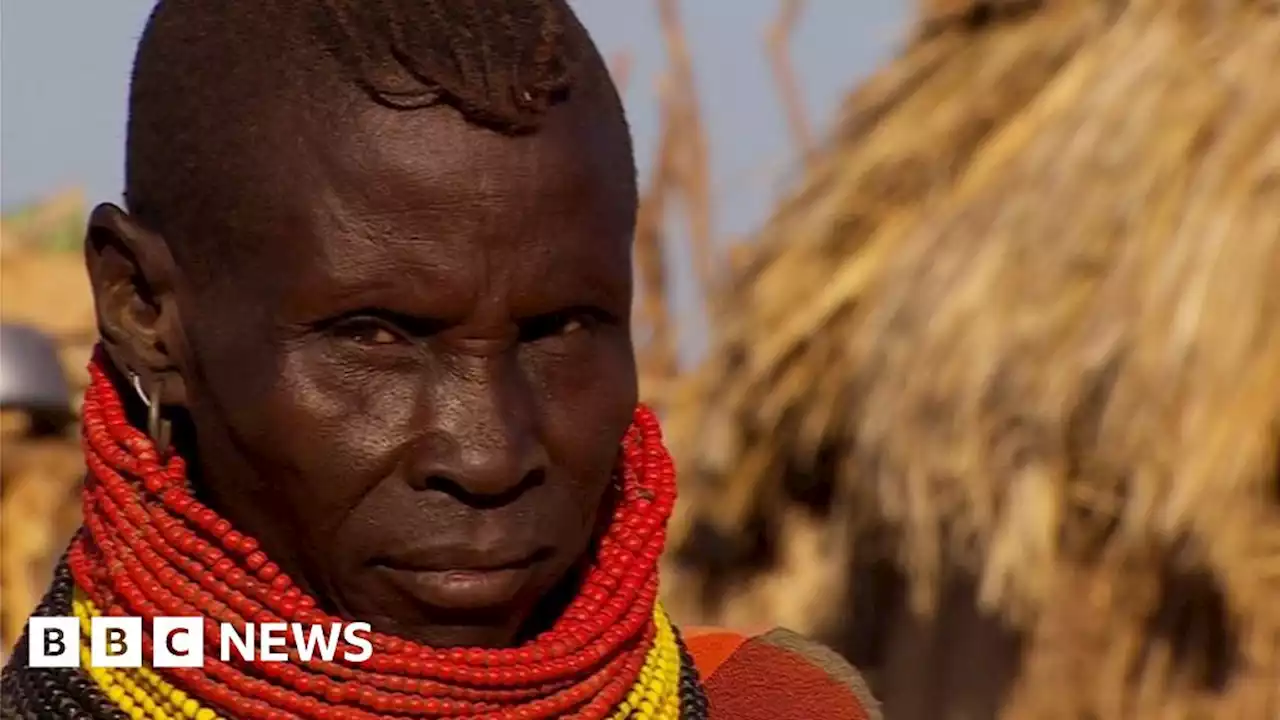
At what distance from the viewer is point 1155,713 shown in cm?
453

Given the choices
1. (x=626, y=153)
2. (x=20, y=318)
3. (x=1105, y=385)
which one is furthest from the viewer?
(x=20, y=318)

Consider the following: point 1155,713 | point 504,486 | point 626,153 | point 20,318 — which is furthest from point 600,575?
point 20,318

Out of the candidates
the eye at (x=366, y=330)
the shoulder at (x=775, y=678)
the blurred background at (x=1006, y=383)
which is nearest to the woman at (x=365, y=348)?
the eye at (x=366, y=330)

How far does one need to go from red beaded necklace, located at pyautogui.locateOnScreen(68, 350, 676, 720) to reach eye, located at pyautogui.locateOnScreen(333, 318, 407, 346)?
0.55 ft

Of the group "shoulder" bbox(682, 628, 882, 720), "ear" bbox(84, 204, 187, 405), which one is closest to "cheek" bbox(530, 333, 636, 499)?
"ear" bbox(84, 204, 187, 405)

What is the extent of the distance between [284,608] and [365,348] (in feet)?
0.61

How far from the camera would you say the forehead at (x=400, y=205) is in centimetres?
146

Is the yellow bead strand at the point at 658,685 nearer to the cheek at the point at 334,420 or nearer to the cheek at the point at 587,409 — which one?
the cheek at the point at 587,409

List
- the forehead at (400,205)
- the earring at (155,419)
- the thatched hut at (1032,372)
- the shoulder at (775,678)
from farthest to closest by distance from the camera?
the thatched hut at (1032,372)
the shoulder at (775,678)
the earring at (155,419)
the forehead at (400,205)

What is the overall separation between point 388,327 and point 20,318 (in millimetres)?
4477

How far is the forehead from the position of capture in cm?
146

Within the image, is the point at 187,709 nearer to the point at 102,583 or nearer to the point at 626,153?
the point at 102,583

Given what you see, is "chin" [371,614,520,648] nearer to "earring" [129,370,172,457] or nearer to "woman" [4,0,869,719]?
"woman" [4,0,869,719]

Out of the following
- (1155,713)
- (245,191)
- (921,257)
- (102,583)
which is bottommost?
(1155,713)
